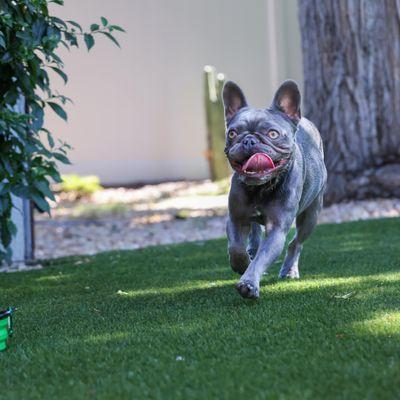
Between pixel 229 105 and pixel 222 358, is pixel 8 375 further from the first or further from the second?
pixel 229 105

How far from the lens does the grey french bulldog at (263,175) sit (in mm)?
4176

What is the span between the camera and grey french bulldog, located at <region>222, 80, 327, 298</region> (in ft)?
13.7

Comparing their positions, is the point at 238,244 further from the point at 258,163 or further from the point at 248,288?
the point at 258,163

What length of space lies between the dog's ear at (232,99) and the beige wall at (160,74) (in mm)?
9350

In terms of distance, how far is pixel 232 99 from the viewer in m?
4.57

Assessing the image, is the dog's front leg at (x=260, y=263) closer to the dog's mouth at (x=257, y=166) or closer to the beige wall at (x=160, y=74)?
the dog's mouth at (x=257, y=166)

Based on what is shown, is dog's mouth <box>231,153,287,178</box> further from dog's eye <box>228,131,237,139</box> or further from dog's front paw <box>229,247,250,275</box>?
dog's front paw <box>229,247,250,275</box>

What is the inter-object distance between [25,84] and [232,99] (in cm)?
138

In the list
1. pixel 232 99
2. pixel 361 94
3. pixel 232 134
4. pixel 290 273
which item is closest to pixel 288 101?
pixel 232 99

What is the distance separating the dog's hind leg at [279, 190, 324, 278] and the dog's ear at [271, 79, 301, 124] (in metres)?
0.93

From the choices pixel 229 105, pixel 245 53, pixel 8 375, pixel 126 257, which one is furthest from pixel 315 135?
pixel 245 53

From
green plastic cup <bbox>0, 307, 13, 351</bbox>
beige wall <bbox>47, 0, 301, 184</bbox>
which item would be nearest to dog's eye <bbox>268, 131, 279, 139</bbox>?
green plastic cup <bbox>0, 307, 13, 351</bbox>

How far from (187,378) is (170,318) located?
1.04 meters

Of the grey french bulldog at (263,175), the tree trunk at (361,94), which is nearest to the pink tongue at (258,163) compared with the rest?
the grey french bulldog at (263,175)
